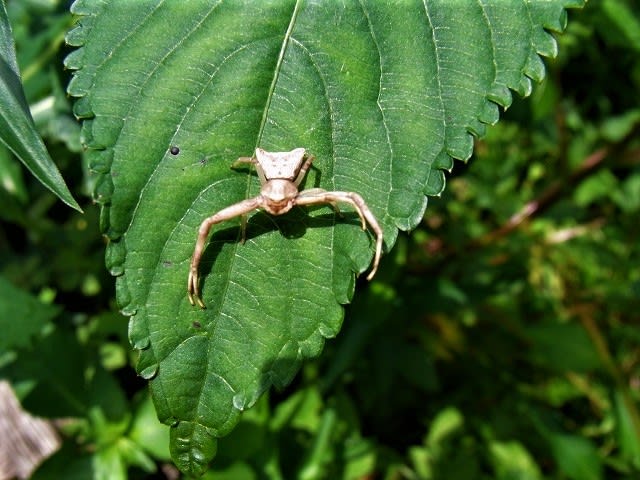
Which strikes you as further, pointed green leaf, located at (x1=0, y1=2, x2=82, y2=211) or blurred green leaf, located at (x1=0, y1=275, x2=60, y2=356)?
blurred green leaf, located at (x1=0, y1=275, x2=60, y2=356)

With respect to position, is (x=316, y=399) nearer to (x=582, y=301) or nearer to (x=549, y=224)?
(x=582, y=301)

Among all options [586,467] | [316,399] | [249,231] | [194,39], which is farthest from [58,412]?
[586,467]

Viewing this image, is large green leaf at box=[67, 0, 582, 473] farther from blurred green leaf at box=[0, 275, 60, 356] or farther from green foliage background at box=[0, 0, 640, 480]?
blurred green leaf at box=[0, 275, 60, 356]

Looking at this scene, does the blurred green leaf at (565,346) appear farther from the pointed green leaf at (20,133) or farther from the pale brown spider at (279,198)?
the pointed green leaf at (20,133)

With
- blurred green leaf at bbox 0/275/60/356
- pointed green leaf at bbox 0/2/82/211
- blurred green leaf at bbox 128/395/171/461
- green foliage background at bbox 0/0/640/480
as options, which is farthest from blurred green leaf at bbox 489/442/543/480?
pointed green leaf at bbox 0/2/82/211

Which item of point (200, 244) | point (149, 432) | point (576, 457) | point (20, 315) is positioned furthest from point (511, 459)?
point (200, 244)

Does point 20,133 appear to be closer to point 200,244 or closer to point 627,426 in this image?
point 200,244

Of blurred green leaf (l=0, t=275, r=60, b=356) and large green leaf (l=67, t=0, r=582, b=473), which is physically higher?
large green leaf (l=67, t=0, r=582, b=473)
